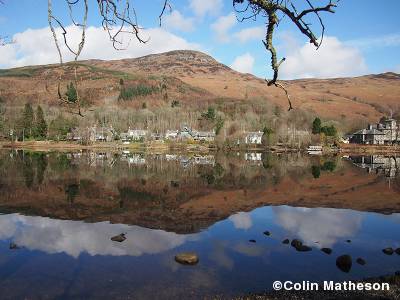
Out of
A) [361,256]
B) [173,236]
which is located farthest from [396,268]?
[173,236]

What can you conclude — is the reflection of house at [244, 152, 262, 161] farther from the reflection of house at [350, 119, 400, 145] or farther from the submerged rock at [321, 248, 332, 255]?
the submerged rock at [321, 248, 332, 255]

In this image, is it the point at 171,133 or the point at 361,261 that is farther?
the point at 171,133

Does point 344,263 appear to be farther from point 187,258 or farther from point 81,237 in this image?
point 81,237

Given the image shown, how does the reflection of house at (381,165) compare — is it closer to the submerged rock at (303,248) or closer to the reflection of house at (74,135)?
the submerged rock at (303,248)

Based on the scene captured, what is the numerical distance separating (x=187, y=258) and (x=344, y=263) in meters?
5.87

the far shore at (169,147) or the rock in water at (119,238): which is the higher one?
the far shore at (169,147)

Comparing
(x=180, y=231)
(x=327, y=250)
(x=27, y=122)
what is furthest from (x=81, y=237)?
(x=27, y=122)

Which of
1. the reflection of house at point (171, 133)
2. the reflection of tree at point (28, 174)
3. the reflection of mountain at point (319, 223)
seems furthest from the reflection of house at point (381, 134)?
the reflection of tree at point (28, 174)

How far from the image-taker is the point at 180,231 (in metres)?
19.9

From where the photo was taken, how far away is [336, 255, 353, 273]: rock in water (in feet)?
45.9

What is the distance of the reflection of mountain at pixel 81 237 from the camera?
16484mm

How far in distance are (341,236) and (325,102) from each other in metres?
189

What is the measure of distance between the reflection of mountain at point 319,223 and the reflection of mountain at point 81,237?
6026mm

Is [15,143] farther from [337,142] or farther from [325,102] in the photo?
[325,102]
